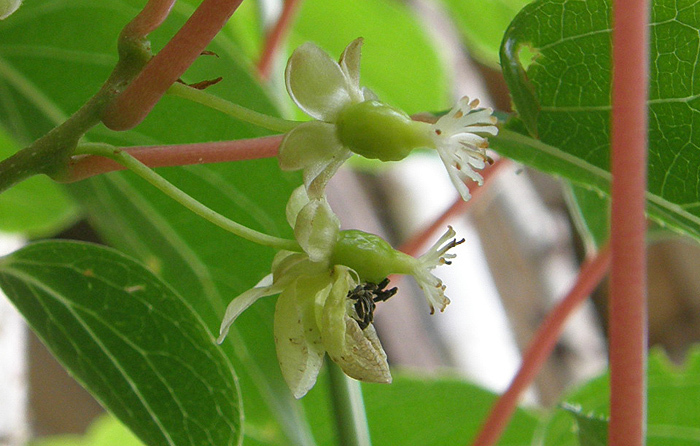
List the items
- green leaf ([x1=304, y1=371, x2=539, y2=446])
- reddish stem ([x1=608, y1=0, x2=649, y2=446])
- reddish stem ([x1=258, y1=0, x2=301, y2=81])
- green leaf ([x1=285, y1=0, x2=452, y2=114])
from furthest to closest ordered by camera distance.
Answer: green leaf ([x1=285, y1=0, x2=452, y2=114]) < green leaf ([x1=304, y1=371, x2=539, y2=446]) < reddish stem ([x1=258, y1=0, x2=301, y2=81]) < reddish stem ([x1=608, y1=0, x2=649, y2=446])

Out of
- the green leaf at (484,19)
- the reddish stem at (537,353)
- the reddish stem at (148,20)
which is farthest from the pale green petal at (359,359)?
the green leaf at (484,19)

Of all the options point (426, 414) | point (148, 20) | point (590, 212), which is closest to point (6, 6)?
point (148, 20)

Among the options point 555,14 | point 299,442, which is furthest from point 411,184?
point 555,14

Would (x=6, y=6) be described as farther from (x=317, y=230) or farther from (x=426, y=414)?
(x=426, y=414)

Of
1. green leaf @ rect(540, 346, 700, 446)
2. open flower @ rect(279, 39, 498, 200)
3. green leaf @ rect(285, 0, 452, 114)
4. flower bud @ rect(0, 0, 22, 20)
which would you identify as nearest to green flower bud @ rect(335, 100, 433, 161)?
open flower @ rect(279, 39, 498, 200)

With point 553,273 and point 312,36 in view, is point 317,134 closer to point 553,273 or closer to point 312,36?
point 312,36

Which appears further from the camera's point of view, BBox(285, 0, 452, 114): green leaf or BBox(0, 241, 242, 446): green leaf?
BBox(285, 0, 452, 114): green leaf

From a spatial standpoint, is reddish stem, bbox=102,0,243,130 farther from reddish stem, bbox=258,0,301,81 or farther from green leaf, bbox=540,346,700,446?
green leaf, bbox=540,346,700,446
